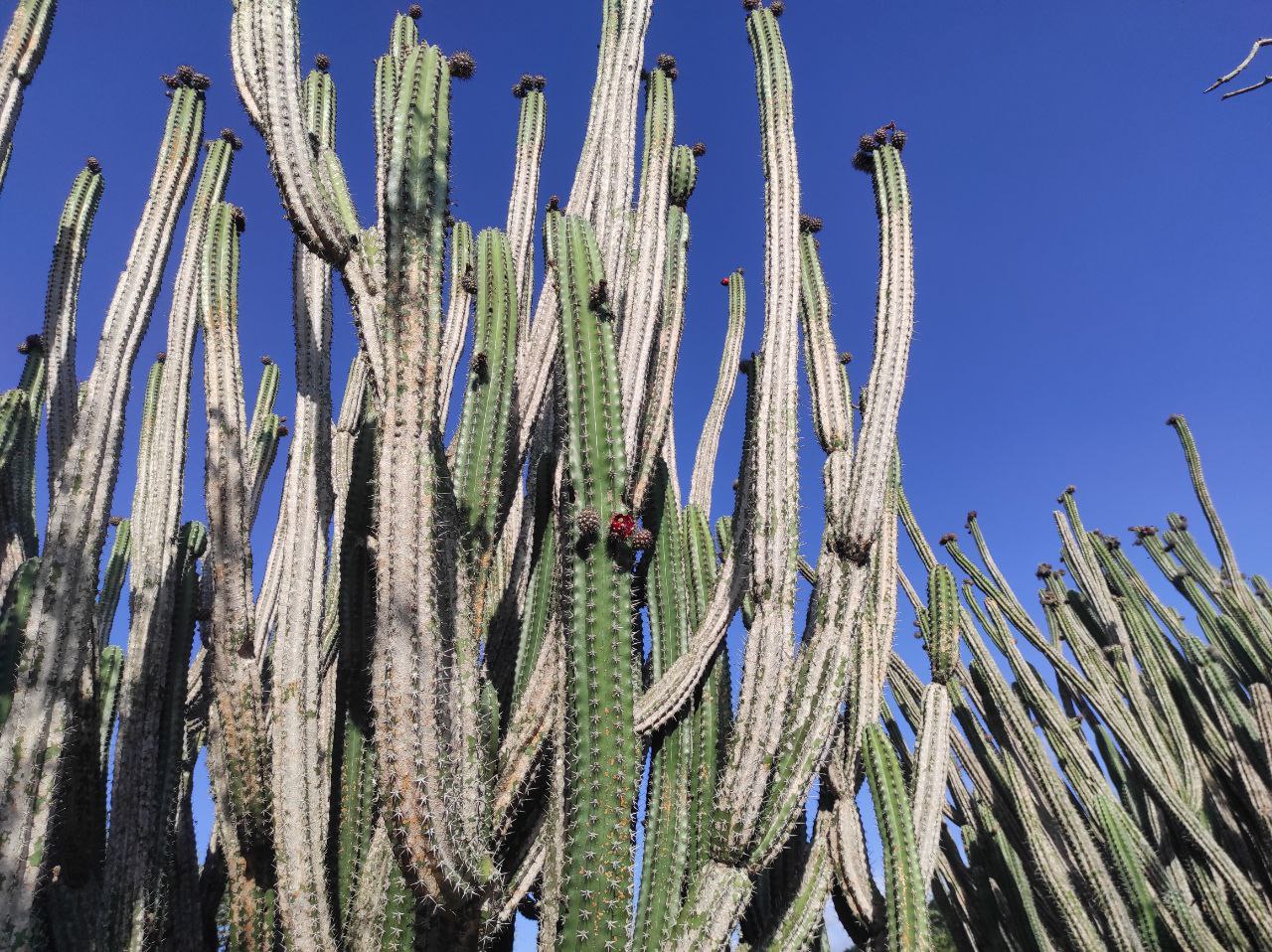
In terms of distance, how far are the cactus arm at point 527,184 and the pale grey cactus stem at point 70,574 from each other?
2.18 metres

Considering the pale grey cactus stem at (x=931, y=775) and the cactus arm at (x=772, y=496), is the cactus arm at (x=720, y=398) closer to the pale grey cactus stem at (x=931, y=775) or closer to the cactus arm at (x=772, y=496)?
the cactus arm at (x=772, y=496)

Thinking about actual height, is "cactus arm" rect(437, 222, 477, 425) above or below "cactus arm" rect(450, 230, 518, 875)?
above

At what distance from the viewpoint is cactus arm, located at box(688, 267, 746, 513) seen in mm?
6117

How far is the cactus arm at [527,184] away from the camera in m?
5.81

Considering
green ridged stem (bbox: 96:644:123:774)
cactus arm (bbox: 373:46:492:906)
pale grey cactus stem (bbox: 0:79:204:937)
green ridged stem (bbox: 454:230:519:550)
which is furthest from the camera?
green ridged stem (bbox: 96:644:123:774)

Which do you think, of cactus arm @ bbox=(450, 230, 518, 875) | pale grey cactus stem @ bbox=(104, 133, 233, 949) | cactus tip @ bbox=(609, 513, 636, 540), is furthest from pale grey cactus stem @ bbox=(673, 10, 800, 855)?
pale grey cactus stem @ bbox=(104, 133, 233, 949)

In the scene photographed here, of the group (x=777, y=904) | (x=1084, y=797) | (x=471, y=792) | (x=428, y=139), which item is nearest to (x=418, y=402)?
(x=428, y=139)

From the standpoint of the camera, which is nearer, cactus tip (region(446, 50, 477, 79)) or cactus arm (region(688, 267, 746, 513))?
cactus tip (region(446, 50, 477, 79))

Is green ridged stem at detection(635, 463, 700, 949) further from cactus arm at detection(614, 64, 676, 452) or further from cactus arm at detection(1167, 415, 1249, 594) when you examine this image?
cactus arm at detection(1167, 415, 1249, 594)

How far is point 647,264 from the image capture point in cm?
485

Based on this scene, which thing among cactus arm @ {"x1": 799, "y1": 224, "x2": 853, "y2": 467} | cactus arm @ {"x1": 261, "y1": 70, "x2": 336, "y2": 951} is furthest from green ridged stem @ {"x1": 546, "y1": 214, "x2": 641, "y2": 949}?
cactus arm @ {"x1": 799, "y1": 224, "x2": 853, "y2": 467}

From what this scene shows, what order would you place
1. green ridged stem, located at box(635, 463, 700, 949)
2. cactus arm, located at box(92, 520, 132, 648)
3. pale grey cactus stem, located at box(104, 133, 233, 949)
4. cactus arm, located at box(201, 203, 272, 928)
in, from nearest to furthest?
green ridged stem, located at box(635, 463, 700, 949)
cactus arm, located at box(201, 203, 272, 928)
pale grey cactus stem, located at box(104, 133, 233, 949)
cactus arm, located at box(92, 520, 132, 648)

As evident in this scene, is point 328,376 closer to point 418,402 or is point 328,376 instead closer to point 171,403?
point 171,403

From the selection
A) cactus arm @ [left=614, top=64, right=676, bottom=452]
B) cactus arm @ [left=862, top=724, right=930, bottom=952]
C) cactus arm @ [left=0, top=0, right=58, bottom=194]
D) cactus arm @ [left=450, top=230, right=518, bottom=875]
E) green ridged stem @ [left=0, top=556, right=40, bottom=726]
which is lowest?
cactus arm @ [left=862, top=724, right=930, bottom=952]
